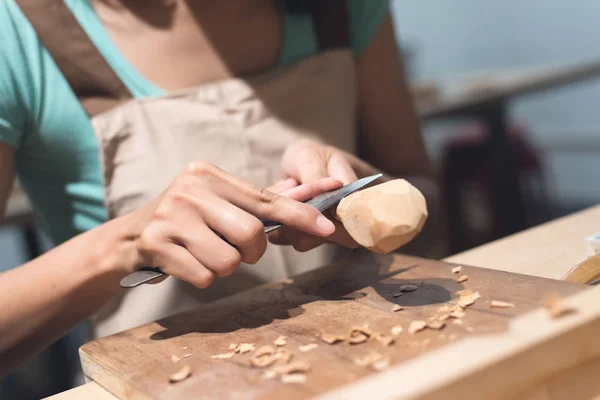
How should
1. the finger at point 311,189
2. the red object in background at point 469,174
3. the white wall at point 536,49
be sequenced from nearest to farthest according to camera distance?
the finger at point 311,189 → the red object in background at point 469,174 → the white wall at point 536,49

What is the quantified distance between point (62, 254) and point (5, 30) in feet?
1.08

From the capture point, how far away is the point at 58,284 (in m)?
0.83

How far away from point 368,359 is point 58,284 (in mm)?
429

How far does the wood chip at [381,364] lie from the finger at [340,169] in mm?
308

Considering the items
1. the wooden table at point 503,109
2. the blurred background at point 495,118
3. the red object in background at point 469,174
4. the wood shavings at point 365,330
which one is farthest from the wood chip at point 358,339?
the red object in background at point 469,174

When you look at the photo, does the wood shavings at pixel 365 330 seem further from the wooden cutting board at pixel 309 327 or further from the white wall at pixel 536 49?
the white wall at pixel 536 49

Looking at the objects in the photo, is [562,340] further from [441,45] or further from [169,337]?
[441,45]

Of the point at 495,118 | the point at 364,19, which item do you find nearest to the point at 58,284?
the point at 364,19

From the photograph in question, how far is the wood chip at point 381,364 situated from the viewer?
56cm

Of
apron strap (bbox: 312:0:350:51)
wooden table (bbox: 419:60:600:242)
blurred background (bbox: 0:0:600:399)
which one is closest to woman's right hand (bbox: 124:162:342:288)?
apron strap (bbox: 312:0:350:51)

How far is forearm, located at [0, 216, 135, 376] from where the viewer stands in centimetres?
81

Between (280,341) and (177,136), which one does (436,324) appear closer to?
(280,341)

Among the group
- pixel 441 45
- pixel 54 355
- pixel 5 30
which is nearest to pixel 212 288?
pixel 5 30

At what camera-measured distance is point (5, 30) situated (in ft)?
3.05
